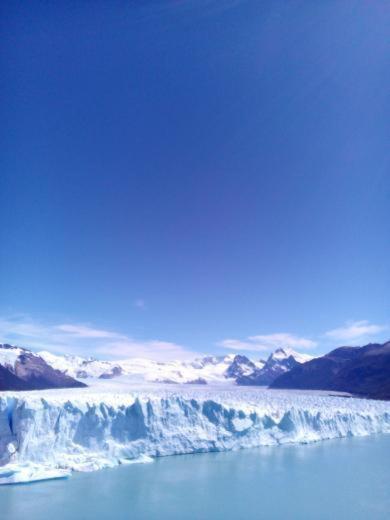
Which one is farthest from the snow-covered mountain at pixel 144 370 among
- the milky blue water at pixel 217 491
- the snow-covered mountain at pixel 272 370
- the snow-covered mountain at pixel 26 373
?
the milky blue water at pixel 217 491

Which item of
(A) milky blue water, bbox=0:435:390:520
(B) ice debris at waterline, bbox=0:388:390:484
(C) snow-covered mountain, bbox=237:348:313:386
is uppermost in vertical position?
(C) snow-covered mountain, bbox=237:348:313:386

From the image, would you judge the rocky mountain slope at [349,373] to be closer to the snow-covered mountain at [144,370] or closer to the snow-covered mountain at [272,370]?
the snow-covered mountain at [272,370]

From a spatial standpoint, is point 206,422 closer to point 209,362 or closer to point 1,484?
point 1,484

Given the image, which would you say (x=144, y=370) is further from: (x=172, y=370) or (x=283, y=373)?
(x=283, y=373)

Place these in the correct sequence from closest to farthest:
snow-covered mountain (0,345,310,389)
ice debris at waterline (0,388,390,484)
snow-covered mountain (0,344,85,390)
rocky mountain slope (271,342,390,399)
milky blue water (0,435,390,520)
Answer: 1. milky blue water (0,435,390,520)
2. ice debris at waterline (0,388,390,484)
3. rocky mountain slope (271,342,390,399)
4. snow-covered mountain (0,344,85,390)
5. snow-covered mountain (0,345,310,389)

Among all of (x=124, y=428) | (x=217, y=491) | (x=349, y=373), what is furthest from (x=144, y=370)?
(x=217, y=491)

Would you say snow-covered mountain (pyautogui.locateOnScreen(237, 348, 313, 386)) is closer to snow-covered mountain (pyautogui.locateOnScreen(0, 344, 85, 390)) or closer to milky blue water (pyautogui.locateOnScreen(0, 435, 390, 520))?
snow-covered mountain (pyautogui.locateOnScreen(0, 344, 85, 390))

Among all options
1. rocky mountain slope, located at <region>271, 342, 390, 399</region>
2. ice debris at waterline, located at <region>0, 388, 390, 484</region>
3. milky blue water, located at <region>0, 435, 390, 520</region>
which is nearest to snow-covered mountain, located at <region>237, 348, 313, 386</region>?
rocky mountain slope, located at <region>271, 342, 390, 399</region>

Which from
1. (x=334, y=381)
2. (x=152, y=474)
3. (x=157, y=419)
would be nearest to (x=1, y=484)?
(x=152, y=474)
